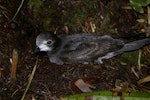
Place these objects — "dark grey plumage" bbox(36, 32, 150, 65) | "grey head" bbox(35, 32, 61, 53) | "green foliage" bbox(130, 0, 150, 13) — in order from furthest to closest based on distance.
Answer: "green foliage" bbox(130, 0, 150, 13), "dark grey plumage" bbox(36, 32, 150, 65), "grey head" bbox(35, 32, 61, 53)

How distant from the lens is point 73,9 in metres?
5.35

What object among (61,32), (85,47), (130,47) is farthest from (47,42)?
(130,47)

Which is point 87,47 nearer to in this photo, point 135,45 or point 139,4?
point 135,45

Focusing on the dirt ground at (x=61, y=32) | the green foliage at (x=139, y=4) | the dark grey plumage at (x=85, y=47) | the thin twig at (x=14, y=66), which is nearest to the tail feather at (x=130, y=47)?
the dark grey plumage at (x=85, y=47)

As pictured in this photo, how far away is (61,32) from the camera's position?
537 cm

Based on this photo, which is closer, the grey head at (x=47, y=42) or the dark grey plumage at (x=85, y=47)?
the grey head at (x=47, y=42)

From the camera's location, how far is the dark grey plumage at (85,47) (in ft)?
16.5

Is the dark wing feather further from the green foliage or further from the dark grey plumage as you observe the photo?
the green foliage

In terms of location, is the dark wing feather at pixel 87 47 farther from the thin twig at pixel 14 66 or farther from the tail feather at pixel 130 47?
the thin twig at pixel 14 66

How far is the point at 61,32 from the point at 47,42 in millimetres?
459

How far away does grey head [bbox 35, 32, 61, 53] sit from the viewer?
4.74 meters

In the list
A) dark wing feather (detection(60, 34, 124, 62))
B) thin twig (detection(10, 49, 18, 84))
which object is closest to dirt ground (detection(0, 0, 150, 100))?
thin twig (detection(10, 49, 18, 84))

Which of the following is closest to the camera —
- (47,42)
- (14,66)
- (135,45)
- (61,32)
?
(14,66)

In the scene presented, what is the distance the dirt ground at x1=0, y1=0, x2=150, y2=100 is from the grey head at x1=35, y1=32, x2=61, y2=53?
16 centimetres
